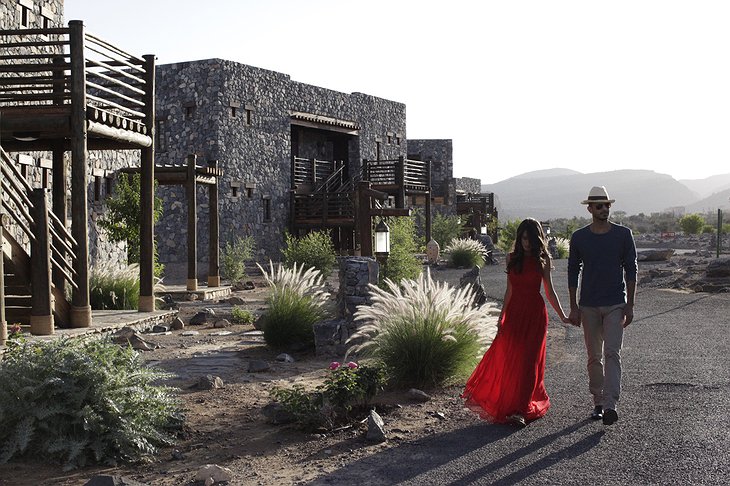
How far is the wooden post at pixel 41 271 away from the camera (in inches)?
407

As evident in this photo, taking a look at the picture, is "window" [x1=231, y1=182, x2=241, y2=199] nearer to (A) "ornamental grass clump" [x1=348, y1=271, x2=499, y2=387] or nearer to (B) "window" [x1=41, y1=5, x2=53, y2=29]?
(B) "window" [x1=41, y1=5, x2=53, y2=29]

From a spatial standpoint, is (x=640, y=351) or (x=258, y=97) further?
(x=258, y=97)

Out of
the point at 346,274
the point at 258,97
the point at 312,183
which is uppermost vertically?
the point at 258,97

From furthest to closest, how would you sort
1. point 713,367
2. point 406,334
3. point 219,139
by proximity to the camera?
point 219,139, point 713,367, point 406,334

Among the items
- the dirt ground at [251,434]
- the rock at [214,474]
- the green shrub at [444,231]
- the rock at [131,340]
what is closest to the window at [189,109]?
the green shrub at [444,231]

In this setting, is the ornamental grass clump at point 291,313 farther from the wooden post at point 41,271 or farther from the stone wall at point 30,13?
the stone wall at point 30,13

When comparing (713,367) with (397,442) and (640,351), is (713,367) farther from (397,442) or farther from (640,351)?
A: (397,442)

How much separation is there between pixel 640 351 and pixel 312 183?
23176mm

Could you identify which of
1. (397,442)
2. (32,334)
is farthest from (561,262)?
(397,442)

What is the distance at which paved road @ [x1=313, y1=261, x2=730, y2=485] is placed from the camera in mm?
5180

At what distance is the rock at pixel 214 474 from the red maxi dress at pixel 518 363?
7.92 ft

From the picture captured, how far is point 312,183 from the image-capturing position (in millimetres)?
32500

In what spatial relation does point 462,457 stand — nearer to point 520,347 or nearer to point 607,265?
point 520,347

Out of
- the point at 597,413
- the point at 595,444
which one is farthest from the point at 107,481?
the point at 597,413
